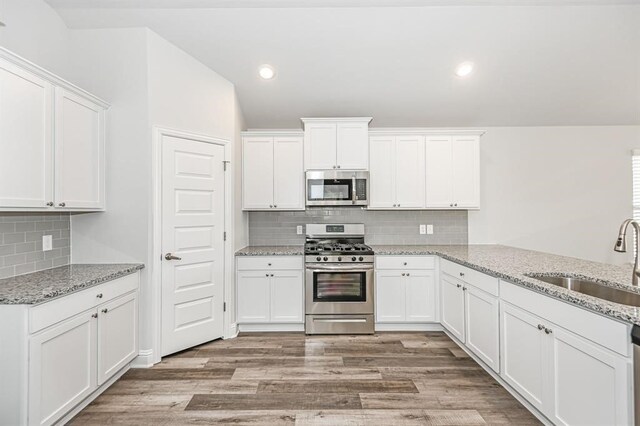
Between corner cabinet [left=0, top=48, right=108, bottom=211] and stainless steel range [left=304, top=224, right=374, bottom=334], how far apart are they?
7.42 ft

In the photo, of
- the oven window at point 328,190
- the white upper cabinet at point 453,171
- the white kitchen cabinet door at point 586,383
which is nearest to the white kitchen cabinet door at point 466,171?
the white upper cabinet at point 453,171

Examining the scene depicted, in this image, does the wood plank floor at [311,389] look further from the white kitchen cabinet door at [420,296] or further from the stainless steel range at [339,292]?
the white kitchen cabinet door at [420,296]

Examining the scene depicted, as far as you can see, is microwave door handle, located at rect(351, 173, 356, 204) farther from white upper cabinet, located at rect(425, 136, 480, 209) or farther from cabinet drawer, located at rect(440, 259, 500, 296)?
cabinet drawer, located at rect(440, 259, 500, 296)

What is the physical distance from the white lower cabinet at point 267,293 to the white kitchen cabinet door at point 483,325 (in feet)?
5.89

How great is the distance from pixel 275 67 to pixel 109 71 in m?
1.62

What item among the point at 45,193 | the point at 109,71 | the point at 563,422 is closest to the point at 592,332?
the point at 563,422

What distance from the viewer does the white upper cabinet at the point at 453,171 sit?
417 cm

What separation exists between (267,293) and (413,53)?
3124mm

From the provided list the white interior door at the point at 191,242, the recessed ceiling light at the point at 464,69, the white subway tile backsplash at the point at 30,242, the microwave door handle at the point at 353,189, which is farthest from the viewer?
the microwave door handle at the point at 353,189

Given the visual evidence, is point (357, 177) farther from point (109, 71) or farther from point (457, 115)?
point (109, 71)

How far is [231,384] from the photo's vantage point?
8.87 feet

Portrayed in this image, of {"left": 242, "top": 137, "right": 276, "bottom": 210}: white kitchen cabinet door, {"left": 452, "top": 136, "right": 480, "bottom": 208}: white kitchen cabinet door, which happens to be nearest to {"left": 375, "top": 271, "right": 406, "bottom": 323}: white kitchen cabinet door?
{"left": 452, "top": 136, "right": 480, "bottom": 208}: white kitchen cabinet door

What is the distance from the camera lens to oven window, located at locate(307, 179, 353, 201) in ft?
13.4

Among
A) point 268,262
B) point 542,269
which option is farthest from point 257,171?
point 542,269
